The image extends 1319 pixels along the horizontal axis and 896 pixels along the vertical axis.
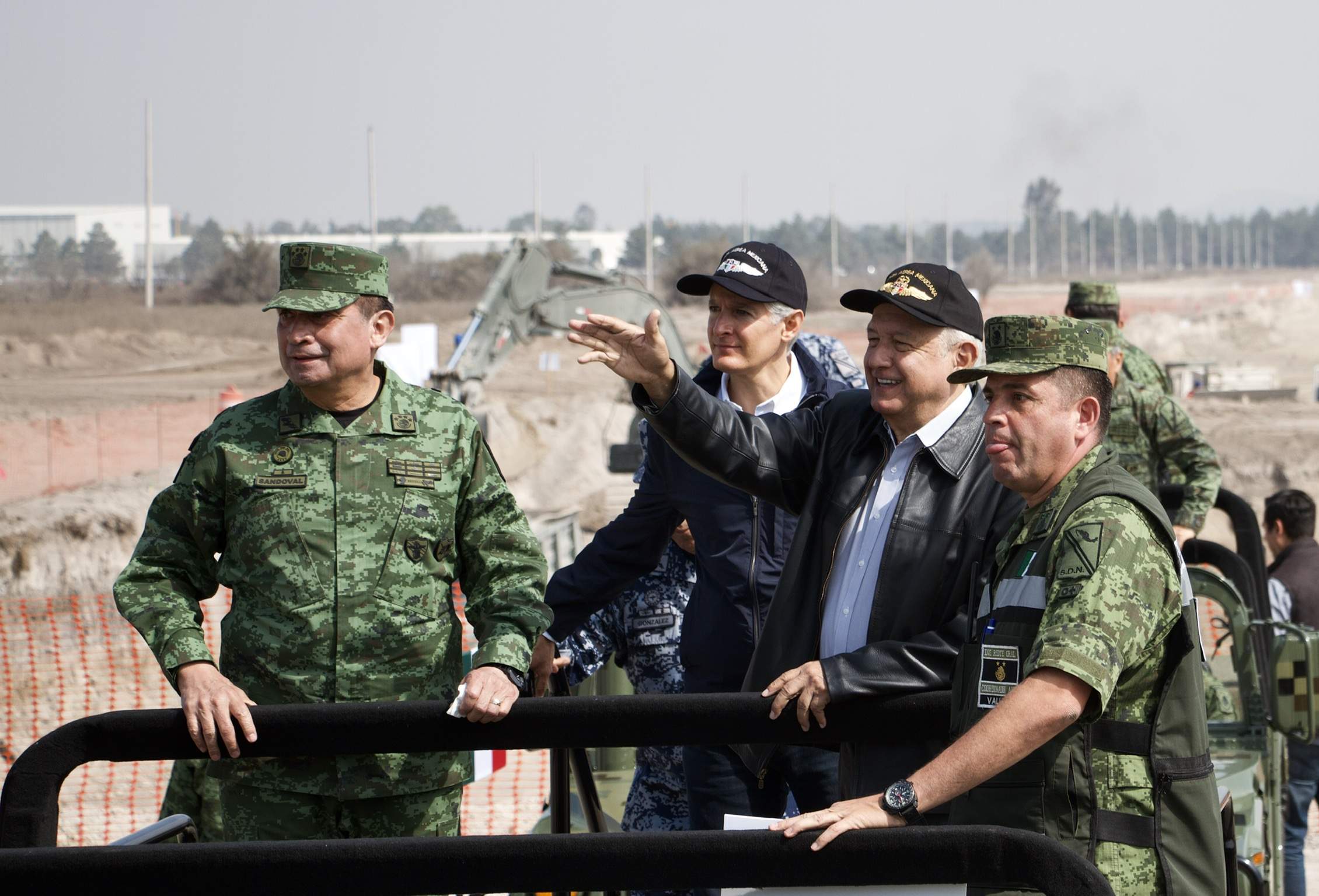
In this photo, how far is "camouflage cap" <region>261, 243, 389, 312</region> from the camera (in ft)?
11.2

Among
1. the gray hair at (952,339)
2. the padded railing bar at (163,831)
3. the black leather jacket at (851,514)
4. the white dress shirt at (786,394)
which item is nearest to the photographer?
the padded railing bar at (163,831)

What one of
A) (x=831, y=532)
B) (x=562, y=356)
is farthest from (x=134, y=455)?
(x=831, y=532)

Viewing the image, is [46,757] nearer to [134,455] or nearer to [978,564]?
[978,564]

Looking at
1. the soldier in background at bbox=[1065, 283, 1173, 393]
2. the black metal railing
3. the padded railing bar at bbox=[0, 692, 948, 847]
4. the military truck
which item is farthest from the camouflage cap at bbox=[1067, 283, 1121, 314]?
the black metal railing

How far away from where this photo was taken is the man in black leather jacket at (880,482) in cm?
308

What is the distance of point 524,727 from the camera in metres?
2.59

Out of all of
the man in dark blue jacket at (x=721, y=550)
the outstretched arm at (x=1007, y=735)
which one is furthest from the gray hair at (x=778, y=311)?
the outstretched arm at (x=1007, y=735)

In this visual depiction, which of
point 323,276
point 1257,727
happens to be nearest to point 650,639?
point 323,276

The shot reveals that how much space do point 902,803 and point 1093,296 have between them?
214 inches

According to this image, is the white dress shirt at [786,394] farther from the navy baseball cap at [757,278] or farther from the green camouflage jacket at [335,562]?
the green camouflage jacket at [335,562]

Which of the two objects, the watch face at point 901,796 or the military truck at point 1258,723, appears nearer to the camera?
the watch face at point 901,796

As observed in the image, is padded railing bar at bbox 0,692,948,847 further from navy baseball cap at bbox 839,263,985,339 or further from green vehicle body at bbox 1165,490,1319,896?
green vehicle body at bbox 1165,490,1319,896

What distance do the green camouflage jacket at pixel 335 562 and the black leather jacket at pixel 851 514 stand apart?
0.54 meters

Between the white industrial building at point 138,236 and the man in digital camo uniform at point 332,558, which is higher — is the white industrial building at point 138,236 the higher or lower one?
the higher one
